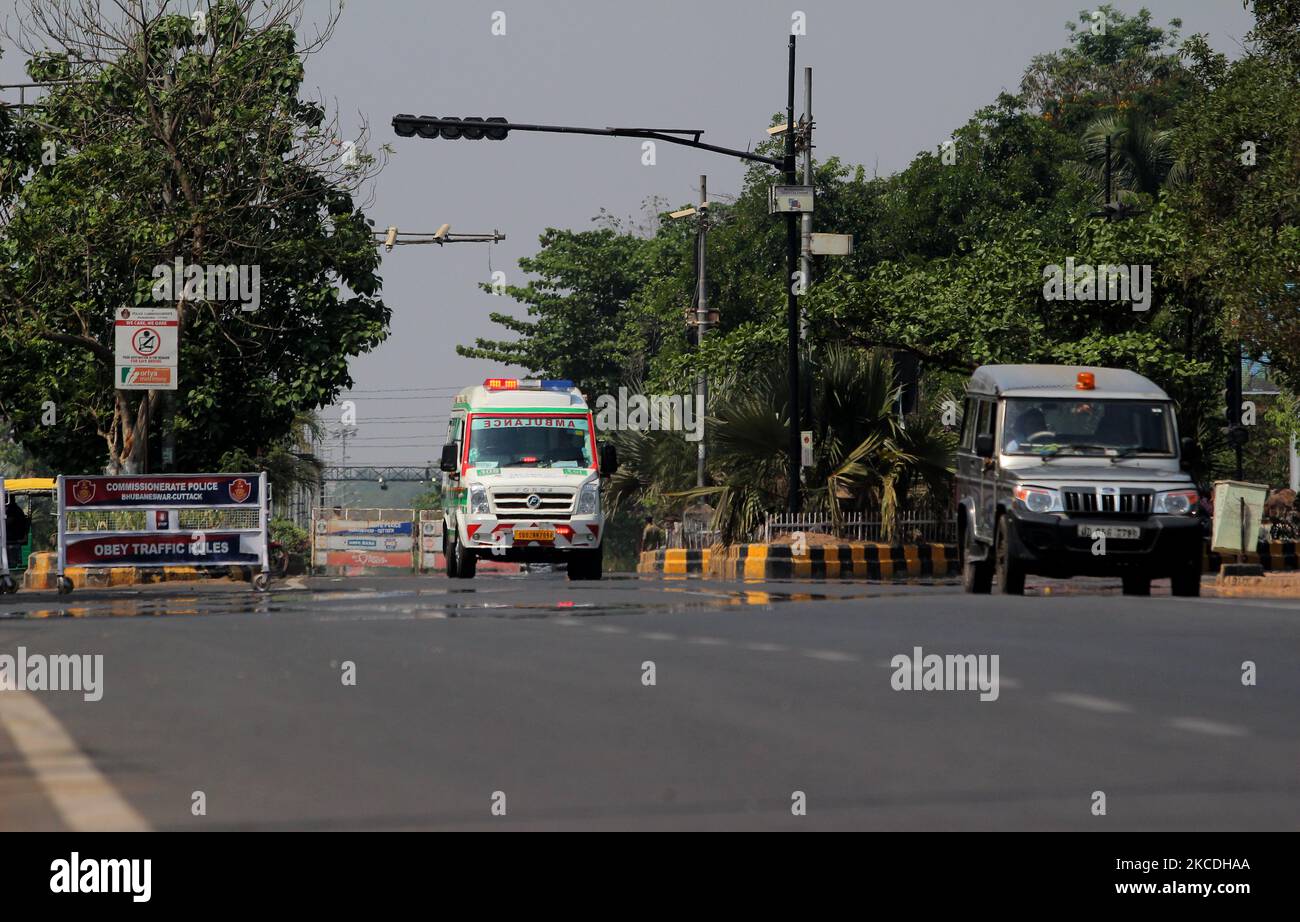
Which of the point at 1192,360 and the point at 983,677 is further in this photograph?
the point at 1192,360

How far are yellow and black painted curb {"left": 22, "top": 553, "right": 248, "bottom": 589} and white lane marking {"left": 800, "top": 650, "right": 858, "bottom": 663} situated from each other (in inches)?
660

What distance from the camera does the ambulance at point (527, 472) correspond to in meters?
29.8

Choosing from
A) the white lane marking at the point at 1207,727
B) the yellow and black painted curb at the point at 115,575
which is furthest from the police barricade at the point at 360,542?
the white lane marking at the point at 1207,727

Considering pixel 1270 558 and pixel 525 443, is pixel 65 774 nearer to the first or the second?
pixel 525 443

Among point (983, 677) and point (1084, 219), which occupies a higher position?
point (1084, 219)

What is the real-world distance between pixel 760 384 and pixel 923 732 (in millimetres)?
25564

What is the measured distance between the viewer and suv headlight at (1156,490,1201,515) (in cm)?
2044

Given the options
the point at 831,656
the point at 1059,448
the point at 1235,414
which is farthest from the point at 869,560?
the point at 831,656

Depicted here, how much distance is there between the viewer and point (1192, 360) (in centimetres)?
3300

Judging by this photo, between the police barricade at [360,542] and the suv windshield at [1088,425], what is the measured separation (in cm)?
4404

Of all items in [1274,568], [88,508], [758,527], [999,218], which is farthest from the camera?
[999,218]

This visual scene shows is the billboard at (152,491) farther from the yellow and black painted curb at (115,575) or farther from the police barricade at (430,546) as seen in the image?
the police barricade at (430,546)
